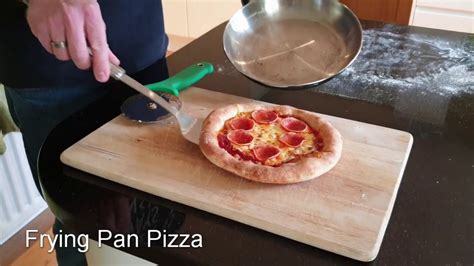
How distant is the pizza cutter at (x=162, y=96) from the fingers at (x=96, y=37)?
0.46 feet

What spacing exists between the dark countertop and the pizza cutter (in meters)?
0.04

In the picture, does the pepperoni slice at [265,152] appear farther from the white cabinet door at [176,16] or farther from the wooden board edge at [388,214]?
the white cabinet door at [176,16]

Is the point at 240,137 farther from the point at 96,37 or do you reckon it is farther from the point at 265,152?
the point at 96,37

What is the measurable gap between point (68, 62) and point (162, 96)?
204 millimetres

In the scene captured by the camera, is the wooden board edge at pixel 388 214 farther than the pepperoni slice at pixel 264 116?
No

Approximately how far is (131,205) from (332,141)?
31 cm

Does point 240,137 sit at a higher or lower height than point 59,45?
lower

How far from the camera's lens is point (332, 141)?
0.71m

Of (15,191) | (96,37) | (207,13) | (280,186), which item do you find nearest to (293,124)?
(280,186)

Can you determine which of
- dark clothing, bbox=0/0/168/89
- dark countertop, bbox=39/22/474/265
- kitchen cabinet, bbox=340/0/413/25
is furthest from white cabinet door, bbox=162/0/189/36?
dark clothing, bbox=0/0/168/89

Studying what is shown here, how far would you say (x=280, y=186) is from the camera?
0.64 metres

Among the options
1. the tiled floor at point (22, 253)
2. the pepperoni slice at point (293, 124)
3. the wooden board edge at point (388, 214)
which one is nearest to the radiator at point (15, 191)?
the tiled floor at point (22, 253)

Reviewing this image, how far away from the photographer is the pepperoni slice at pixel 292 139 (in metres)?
0.73

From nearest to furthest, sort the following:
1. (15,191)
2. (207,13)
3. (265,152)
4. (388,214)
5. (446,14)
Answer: (388,214) < (265,152) < (15,191) < (446,14) < (207,13)
